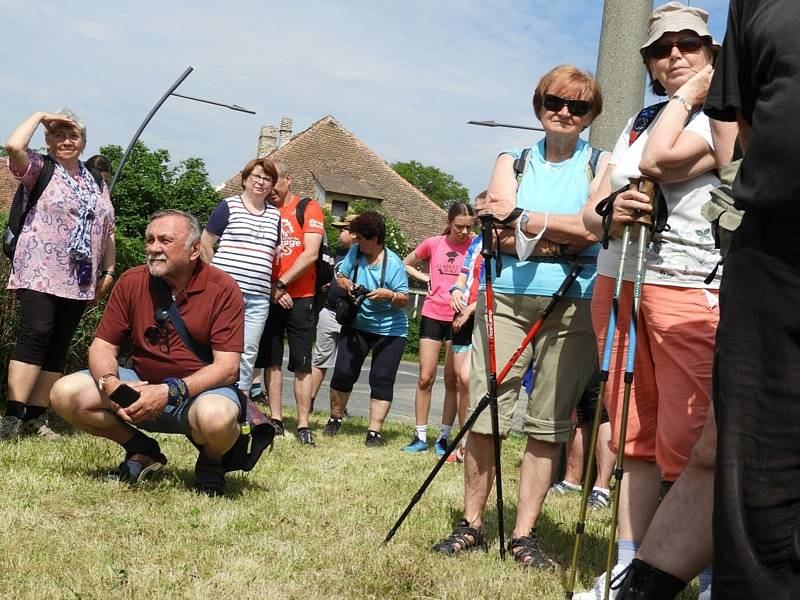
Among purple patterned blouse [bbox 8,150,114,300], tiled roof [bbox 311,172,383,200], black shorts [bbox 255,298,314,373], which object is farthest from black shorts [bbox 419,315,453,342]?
tiled roof [bbox 311,172,383,200]

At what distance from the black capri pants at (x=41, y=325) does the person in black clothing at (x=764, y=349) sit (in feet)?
16.4

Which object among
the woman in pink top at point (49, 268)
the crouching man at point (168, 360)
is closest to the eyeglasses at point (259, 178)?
the woman in pink top at point (49, 268)

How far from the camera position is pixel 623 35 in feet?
22.6

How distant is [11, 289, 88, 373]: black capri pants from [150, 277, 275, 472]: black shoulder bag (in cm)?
142

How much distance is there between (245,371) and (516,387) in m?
3.55

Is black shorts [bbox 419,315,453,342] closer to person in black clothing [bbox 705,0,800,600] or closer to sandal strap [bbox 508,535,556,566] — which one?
sandal strap [bbox 508,535,556,566]

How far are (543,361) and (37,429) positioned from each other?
387 cm

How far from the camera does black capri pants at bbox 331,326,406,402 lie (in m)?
8.60

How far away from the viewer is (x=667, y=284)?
11.7 ft

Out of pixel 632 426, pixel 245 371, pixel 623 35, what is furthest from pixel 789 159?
pixel 245 371

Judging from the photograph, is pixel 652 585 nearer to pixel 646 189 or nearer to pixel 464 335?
pixel 646 189

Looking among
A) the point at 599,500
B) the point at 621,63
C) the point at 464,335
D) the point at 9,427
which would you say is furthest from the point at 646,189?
the point at 9,427

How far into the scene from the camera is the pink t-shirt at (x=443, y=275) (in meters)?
8.64

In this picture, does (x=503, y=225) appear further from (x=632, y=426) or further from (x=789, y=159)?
(x=789, y=159)
